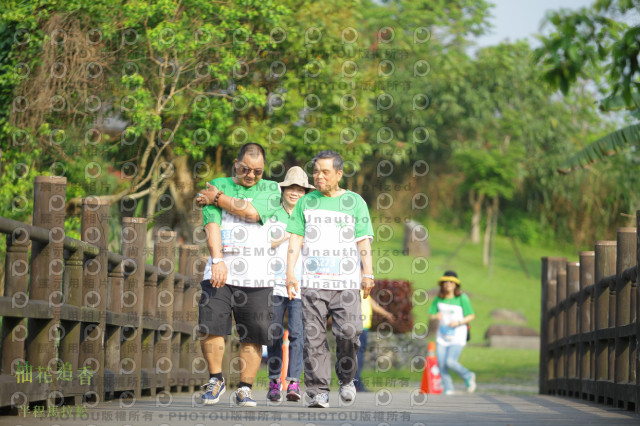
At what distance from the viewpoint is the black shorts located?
8.19 metres

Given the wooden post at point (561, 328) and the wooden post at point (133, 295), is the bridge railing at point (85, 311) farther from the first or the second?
the wooden post at point (561, 328)

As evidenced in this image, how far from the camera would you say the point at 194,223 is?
23078mm

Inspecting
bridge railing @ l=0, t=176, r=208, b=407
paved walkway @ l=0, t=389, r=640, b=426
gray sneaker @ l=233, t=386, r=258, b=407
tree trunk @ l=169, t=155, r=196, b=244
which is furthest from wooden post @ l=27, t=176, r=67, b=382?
tree trunk @ l=169, t=155, r=196, b=244

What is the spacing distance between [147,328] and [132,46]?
866 cm

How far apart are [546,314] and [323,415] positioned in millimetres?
9357

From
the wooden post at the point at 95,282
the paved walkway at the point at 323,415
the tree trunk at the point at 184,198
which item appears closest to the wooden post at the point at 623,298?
the paved walkway at the point at 323,415

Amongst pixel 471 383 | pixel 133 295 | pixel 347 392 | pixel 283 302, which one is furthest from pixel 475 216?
pixel 347 392

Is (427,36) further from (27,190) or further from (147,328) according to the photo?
(147,328)

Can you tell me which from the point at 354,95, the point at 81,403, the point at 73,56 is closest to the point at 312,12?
the point at 354,95

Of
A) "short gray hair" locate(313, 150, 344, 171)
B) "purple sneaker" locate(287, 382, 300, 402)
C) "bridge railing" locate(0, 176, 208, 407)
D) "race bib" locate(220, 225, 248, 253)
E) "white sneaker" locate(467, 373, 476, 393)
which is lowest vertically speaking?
"white sneaker" locate(467, 373, 476, 393)

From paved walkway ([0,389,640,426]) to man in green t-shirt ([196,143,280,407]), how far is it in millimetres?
463

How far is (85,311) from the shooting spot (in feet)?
25.9

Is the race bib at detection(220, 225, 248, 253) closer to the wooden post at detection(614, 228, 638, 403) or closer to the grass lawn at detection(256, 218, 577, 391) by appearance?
the wooden post at detection(614, 228, 638, 403)

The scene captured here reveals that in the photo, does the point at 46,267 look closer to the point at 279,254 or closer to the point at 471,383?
the point at 279,254
